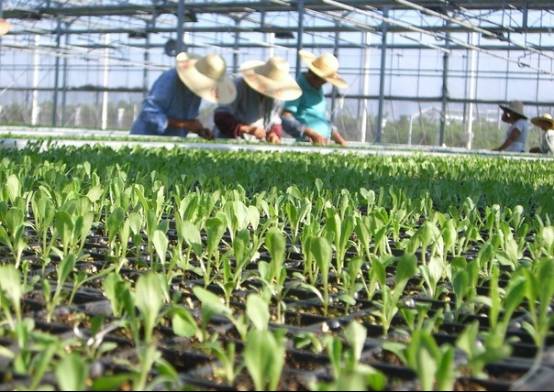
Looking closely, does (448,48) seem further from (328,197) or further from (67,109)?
(328,197)

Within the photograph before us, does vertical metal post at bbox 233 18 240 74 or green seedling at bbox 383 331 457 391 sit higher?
vertical metal post at bbox 233 18 240 74

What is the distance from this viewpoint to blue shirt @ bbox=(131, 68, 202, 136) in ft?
25.6

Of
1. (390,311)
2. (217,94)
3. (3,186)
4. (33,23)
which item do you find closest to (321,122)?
(217,94)

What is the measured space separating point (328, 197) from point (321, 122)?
22.4ft

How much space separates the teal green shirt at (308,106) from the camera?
29.6ft

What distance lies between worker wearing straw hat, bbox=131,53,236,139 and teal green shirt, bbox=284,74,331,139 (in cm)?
99

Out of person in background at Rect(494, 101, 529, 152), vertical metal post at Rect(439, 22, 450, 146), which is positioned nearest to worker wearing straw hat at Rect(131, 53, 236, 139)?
person in background at Rect(494, 101, 529, 152)

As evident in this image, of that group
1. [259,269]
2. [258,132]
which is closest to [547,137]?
[258,132]

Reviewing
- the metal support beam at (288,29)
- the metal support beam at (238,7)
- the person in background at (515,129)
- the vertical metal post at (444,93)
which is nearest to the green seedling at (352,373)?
the person in background at (515,129)

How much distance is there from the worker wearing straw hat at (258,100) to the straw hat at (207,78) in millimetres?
226

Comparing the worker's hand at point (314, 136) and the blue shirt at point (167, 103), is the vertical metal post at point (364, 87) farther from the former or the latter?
the blue shirt at point (167, 103)

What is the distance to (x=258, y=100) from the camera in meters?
8.71

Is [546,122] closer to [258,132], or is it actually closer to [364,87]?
[258,132]

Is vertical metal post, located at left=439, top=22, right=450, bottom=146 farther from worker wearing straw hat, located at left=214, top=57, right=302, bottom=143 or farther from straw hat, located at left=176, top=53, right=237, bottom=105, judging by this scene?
straw hat, located at left=176, top=53, right=237, bottom=105
